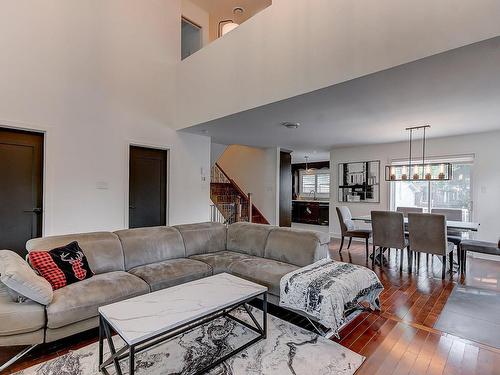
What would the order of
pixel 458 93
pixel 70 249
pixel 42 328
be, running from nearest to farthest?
pixel 42 328, pixel 70 249, pixel 458 93

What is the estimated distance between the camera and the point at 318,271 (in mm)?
2676

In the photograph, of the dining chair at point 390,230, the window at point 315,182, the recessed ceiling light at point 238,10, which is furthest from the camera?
the window at point 315,182

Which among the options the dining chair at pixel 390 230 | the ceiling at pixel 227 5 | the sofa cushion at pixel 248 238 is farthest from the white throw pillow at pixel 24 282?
the ceiling at pixel 227 5

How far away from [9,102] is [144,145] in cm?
186

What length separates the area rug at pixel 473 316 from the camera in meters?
2.44

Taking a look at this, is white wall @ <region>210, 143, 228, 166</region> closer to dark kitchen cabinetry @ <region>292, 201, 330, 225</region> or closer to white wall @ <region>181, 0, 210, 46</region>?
white wall @ <region>181, 0, 210, 46</region>

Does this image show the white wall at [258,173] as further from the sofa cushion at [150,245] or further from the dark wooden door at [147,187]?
the sofa cushion at [150,245]

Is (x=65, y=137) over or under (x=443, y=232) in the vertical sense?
over

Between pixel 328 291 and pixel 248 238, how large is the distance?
5.30 ft

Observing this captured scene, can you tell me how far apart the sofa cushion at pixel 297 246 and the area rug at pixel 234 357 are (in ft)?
2.76

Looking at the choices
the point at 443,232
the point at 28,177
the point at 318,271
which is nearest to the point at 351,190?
the point at 443,232

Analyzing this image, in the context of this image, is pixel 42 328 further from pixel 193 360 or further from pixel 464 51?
pixel 464 51

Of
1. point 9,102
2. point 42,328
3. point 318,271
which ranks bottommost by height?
point 42,328

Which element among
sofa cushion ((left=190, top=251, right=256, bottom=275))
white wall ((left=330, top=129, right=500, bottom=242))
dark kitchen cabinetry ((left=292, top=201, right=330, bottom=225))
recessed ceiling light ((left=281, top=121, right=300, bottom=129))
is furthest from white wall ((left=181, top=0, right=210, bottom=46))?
dark kitchen cabinetry ((left=292, top=201, right=330, bottom=225))
